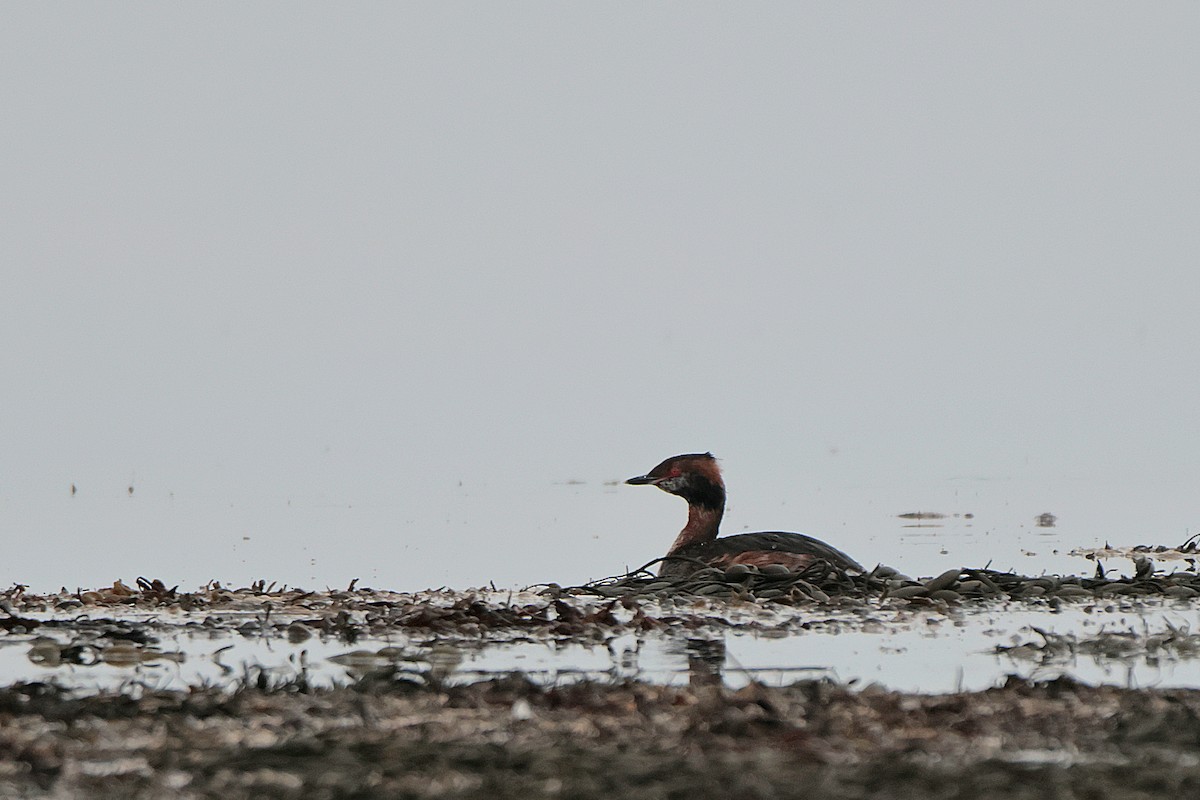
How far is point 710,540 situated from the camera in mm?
16859

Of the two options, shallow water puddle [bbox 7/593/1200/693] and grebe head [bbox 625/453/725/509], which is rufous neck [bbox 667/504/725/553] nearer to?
grebe head [bbox 625/453/725/509]

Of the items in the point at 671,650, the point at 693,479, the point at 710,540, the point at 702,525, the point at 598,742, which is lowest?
the point at 598,742

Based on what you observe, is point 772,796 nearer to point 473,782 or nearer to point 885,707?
point 473,782

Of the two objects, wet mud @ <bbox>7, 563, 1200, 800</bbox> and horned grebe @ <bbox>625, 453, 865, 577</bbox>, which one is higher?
horned grebe @ <bbox>625, 453, 865, 577</bbox>

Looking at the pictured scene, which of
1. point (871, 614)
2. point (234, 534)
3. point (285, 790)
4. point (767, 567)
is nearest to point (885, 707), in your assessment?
point (285, 790)

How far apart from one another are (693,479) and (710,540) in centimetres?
80

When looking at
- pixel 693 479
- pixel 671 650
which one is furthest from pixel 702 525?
pixel 671 650

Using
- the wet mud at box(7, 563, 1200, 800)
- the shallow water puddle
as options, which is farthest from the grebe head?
the wet mud at box(7, 563, 1200, 800)

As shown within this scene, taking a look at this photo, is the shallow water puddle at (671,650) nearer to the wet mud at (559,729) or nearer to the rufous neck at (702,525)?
the wet mud at (559,729)

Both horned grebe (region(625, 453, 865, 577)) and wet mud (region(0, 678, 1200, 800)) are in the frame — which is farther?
horned grebe (region(625, 453, 865, 577))

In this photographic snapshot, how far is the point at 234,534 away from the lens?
26.3m

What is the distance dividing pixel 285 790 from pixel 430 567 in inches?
565

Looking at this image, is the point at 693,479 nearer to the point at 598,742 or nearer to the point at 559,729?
the point at 559,729

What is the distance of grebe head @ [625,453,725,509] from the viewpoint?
1733 centimetres
